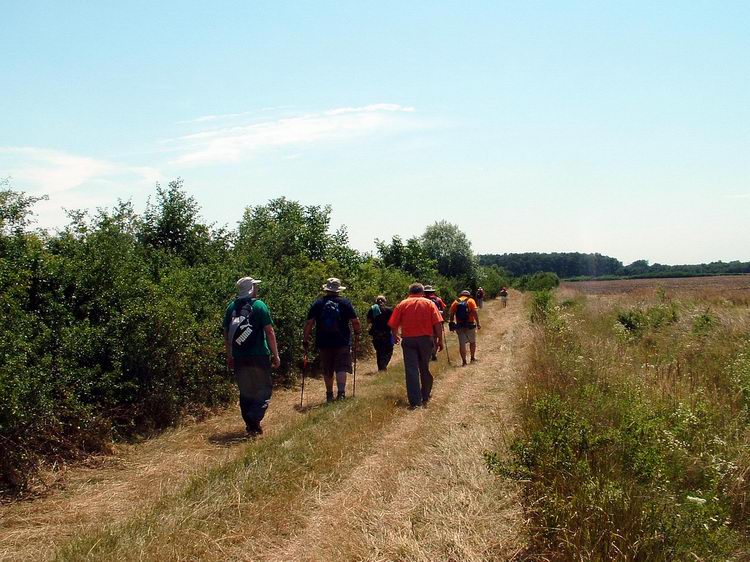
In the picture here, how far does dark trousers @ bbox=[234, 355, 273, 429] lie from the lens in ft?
26.5

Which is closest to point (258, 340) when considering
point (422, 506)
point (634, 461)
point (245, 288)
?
point (245, 288)

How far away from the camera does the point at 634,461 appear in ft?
15.3

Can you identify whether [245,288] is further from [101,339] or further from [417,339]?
[417,339]

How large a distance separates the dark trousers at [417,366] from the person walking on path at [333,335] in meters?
0.89

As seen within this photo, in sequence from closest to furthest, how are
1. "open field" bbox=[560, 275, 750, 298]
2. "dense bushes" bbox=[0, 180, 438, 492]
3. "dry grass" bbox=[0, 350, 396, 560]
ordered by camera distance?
"dry grass" bbox=[0, 350, 396, 560] < "dense bushes" bbox=[0, 180, 438, 492] < "open field" bbox=[560, 275, 750, 298]

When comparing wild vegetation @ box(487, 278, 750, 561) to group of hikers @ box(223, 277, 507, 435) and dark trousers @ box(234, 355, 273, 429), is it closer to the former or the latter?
group of hikers @ box(223, 277, 507, 435)

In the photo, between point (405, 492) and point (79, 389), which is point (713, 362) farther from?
point (79, 389)


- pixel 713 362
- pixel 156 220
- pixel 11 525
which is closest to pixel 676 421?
pixel 713 362

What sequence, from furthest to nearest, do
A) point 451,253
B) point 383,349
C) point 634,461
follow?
point 451,253, point 383,349, point 634,461

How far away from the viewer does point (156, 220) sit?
15.9m

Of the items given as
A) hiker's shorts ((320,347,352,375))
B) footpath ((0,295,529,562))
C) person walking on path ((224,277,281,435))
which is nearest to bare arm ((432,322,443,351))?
hiker's shorts ((320,347,352,375))

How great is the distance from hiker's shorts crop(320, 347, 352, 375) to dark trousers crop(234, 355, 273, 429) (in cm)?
216

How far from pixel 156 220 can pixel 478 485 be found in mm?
12696

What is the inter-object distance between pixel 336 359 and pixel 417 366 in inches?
52.8
